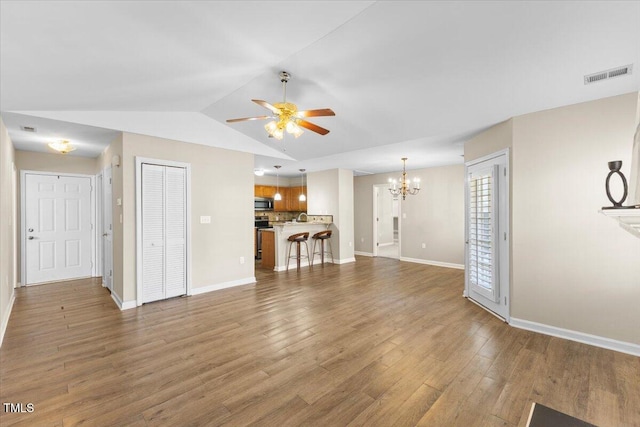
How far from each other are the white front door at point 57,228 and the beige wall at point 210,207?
214 cm

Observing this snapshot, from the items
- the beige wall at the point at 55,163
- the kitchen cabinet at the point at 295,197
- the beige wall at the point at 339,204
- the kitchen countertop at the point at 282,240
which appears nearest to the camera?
the beige wall at the point at 55,163

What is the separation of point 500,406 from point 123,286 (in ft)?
15.0

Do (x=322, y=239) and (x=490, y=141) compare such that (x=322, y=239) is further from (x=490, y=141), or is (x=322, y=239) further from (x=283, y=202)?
(x=490, y=141)

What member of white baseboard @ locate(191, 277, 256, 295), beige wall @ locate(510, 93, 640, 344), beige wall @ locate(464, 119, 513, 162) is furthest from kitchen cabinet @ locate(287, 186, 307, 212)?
beige wall @ locate(510, 93, 640, 344)

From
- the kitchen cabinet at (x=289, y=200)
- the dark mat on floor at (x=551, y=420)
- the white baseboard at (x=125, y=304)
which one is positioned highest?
the kitchen cabinet at (x=289, y=200)

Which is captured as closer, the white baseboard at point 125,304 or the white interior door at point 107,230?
the white baseboard at point 125,304

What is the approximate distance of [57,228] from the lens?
17.8 ft

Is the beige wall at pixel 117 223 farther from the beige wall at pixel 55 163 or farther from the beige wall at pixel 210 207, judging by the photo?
the beige wall at pixel 55 163

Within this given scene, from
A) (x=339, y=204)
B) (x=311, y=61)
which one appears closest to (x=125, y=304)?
(x=311, y=61)

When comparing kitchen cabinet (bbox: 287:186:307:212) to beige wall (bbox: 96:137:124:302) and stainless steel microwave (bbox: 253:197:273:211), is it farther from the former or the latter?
beige wall (bbox: 96:137:124:302)

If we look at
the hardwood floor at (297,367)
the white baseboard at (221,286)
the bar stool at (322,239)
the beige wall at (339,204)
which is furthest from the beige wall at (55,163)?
the beige wall at (339,204)

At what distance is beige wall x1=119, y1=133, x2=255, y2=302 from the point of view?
403cm

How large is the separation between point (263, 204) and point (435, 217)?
5.21 metres

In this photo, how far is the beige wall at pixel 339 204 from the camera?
7492 mm
